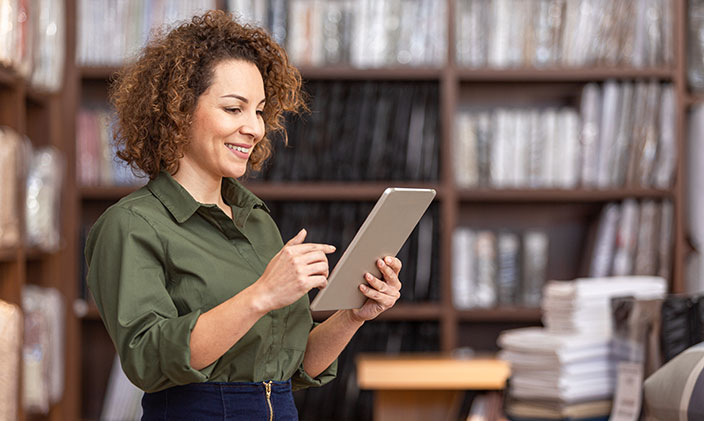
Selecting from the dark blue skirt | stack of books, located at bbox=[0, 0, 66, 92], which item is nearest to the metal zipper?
the dark blue skirt

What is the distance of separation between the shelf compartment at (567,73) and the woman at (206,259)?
1686mm

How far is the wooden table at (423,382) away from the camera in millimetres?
2236

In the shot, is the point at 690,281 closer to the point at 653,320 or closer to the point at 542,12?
the point at 542,12

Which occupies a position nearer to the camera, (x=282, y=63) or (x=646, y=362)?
(x=282, y=63)

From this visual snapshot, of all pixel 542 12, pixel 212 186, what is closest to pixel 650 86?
pixel 542 12

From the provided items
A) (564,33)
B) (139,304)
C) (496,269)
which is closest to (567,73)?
(564,33)

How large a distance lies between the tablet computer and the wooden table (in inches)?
39.2

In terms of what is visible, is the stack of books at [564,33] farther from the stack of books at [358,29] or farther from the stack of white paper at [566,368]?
the stack of white paper at [566,368]

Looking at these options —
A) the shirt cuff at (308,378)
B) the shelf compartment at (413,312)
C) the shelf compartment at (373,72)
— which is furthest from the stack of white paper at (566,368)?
the shelf compartment at (373,72)

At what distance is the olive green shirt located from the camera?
3.62ft

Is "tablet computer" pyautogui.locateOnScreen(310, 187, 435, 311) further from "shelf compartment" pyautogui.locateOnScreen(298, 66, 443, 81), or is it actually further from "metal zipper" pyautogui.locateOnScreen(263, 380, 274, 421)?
"shelf compartment" pyautogui.locateOnScreen(298, 66, 443, 81)

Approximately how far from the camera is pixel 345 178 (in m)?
3.02

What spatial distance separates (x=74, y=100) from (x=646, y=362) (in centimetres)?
213

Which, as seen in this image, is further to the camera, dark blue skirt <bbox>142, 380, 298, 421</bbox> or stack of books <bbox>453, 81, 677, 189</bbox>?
stack of books <bbox>453, 81, 677, 189</bbox>
